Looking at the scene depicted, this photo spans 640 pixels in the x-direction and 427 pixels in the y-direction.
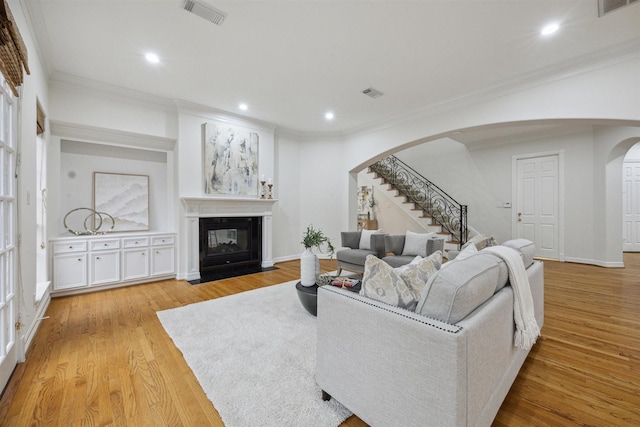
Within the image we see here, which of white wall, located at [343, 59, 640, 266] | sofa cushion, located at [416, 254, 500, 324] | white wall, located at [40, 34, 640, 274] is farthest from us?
white wall, located at [40, 34, 640, 274]

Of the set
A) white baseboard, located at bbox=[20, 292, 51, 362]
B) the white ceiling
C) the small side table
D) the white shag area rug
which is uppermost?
the white ceiling

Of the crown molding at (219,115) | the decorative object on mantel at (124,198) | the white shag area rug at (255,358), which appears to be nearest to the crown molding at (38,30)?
the crown molding at (219,115)

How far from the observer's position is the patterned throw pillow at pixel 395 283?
1454 millimetres

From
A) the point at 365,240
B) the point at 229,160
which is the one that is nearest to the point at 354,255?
the point at 365,240

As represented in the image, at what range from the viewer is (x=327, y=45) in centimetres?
299

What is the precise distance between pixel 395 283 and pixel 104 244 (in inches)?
171

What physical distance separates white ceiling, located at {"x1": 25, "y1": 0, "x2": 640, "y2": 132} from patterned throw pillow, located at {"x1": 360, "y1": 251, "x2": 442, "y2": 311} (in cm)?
227

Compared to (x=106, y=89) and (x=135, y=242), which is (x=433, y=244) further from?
(x=106, y=89)

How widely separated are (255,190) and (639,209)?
31.6 feet

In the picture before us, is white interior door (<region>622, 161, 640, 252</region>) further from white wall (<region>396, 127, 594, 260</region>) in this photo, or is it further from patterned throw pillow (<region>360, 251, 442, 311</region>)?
patterned throw pillow (<region>360, 251, 442, 311</region>)

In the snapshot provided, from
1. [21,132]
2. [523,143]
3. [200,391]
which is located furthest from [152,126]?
[523,143]

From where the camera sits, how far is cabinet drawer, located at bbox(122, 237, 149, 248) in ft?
13.7

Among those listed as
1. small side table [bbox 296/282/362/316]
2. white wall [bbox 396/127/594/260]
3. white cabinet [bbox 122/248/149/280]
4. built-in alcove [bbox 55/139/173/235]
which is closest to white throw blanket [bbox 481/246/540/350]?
small side table [bbox 296/282/362/316]

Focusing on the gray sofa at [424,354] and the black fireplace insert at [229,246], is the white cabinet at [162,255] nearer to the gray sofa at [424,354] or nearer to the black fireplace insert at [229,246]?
the black fireplace insert at [229,246]
